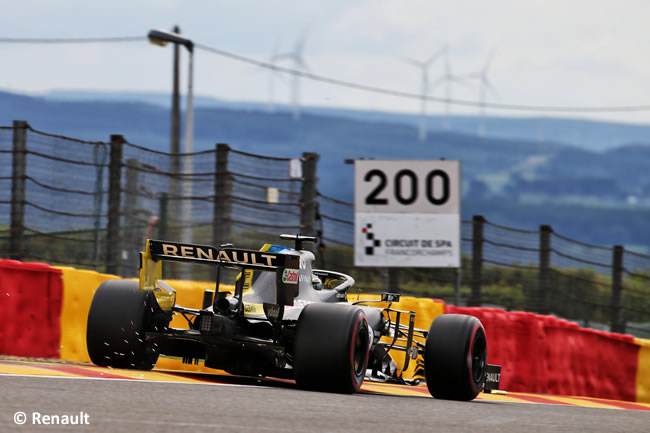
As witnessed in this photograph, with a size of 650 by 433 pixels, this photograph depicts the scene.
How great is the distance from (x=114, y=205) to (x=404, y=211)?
156 inches

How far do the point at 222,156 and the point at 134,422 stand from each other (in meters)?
10.4

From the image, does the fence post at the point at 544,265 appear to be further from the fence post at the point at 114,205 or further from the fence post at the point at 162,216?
the fence post at the point at 114,205

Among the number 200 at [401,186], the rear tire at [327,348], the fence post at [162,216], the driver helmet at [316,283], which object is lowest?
the rear tire at [327,348]

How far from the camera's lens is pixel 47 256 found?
53.1ft

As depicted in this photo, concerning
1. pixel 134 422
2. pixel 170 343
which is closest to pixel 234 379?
pixel 170 343

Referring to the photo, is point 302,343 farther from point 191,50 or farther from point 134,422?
point 191,50

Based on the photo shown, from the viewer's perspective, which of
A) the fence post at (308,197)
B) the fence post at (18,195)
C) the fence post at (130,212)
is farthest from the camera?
the fence post at (308,197)

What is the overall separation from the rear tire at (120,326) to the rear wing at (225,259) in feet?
0.54

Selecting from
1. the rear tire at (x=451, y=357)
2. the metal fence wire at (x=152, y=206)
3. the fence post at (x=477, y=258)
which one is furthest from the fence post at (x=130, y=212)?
the rear tire at (x=451, y=357)

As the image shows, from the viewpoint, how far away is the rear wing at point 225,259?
9.27 metres

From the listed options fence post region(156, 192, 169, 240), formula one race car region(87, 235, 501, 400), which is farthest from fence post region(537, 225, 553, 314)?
formula one race car region(87, 235, 501, 400)

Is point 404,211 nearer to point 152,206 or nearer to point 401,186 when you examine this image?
point 401,186

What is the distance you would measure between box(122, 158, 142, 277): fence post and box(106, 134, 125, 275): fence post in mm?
143

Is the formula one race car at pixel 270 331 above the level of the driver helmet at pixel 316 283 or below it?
below
